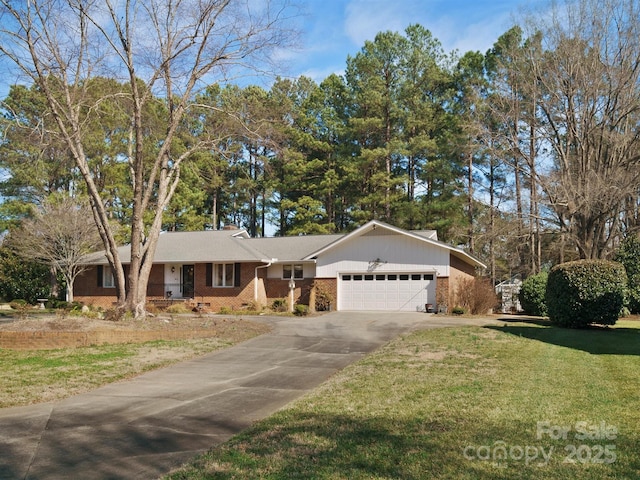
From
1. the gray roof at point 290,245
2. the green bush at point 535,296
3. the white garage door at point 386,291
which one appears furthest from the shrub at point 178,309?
the green bush at point 535,296

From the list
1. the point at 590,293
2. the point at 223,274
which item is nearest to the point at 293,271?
the point at 223,274

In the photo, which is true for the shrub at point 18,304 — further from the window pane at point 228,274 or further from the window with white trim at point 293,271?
the window with white trim at point 293,271

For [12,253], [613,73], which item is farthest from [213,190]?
[613,73]

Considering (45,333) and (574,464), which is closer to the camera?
(574,464)

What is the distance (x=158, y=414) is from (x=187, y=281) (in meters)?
23.1

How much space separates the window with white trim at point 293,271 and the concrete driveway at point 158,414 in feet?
48.5

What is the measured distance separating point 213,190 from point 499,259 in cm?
2405

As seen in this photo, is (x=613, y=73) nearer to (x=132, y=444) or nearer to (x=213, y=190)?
(x=132, y=444)

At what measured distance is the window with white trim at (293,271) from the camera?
28.6 metres

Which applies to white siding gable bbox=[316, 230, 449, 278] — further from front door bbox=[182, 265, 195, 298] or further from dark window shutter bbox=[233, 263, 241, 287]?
front door bbox=[182, 265, 195, 298]

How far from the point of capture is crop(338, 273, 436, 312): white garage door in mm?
25344

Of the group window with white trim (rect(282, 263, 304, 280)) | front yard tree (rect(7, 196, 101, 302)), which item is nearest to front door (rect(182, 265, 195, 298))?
window with white trim (rect(282, 263, 304, 280))

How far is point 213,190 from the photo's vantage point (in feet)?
148

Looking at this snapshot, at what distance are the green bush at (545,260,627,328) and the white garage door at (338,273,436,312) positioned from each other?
8.02 metres
